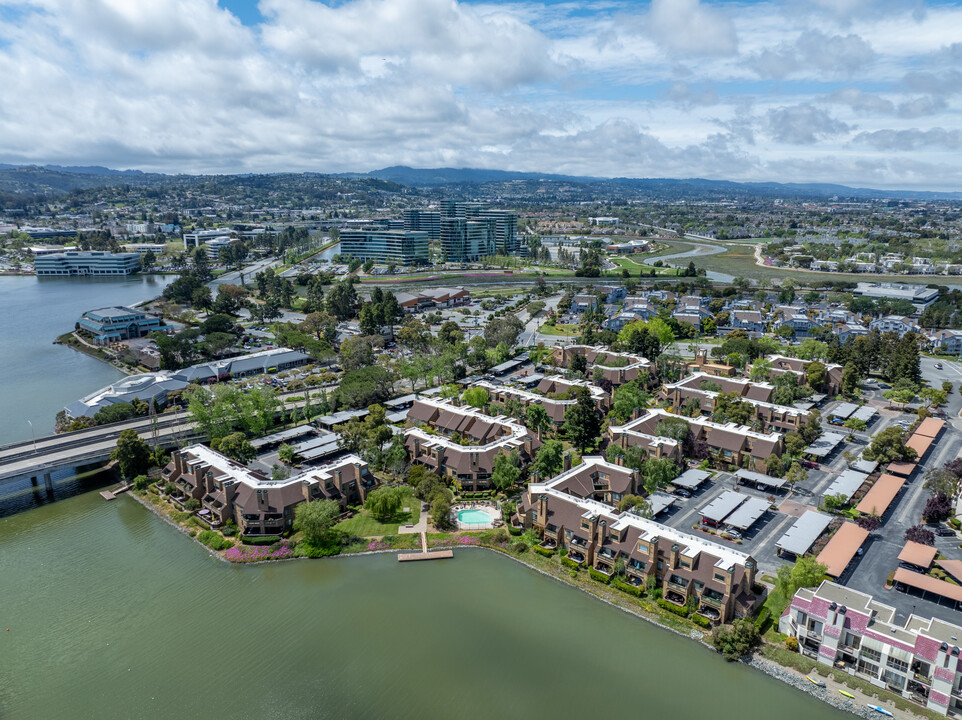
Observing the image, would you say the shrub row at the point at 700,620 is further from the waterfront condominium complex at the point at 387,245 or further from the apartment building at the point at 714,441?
the waterfront condominium complex at the point at 387,245

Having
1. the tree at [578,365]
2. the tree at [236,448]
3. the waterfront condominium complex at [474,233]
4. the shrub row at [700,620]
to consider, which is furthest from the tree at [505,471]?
the waterfront condominium complex at [474,233]

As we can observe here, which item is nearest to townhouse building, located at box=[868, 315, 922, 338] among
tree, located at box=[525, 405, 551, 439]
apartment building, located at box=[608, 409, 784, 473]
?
apartment building, located at box=[608, 409, 784, 473]

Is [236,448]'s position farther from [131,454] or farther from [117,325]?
[117,325]

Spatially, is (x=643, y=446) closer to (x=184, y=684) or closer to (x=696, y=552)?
(x=696, y=552)

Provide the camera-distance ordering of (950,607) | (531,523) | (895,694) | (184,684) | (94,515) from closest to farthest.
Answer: (895,694)
(184,684)
(950,607)
(531,523)
(94,515)

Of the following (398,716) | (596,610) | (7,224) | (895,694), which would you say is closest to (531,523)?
(596,610)

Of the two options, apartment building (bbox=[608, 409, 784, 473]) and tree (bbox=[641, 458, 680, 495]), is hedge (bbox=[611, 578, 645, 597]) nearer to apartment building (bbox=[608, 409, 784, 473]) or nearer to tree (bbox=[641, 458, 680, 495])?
tree (bbox=[641, 458, 680, 495])
